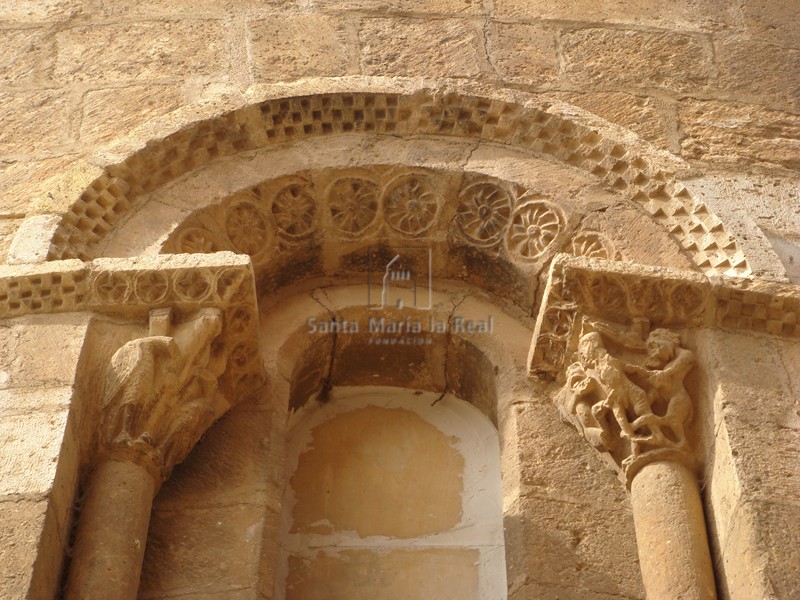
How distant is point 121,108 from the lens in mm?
6402

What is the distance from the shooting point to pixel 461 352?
5.89 metres

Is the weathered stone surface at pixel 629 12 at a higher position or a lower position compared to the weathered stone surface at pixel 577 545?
higher

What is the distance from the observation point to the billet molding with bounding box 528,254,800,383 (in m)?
5.34

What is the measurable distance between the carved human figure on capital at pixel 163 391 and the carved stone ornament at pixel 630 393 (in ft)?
4.52

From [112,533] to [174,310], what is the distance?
97 centimetres

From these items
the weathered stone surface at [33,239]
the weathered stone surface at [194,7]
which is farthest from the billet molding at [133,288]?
the weathered stone surface at [194,7]

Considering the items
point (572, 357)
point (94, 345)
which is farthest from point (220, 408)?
point (572, 357)

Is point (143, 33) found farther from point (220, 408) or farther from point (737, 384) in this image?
point (737, 384)

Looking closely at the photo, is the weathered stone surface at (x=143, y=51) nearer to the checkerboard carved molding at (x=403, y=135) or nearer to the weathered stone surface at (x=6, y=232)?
the checkerboard carved molding at (x=403, y=135)

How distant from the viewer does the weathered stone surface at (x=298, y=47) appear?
655cm

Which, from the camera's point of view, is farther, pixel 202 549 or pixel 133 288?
pixel 133 288

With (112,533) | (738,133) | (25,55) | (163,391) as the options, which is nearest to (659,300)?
(738,133)

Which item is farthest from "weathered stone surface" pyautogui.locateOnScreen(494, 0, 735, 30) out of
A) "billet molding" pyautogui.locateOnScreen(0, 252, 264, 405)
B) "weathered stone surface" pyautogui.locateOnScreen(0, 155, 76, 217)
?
"billet molding" pyautogui.locateOnScreen(0, 252, 264, 405)

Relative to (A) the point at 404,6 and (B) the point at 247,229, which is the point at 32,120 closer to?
(B) the point at 247,229
